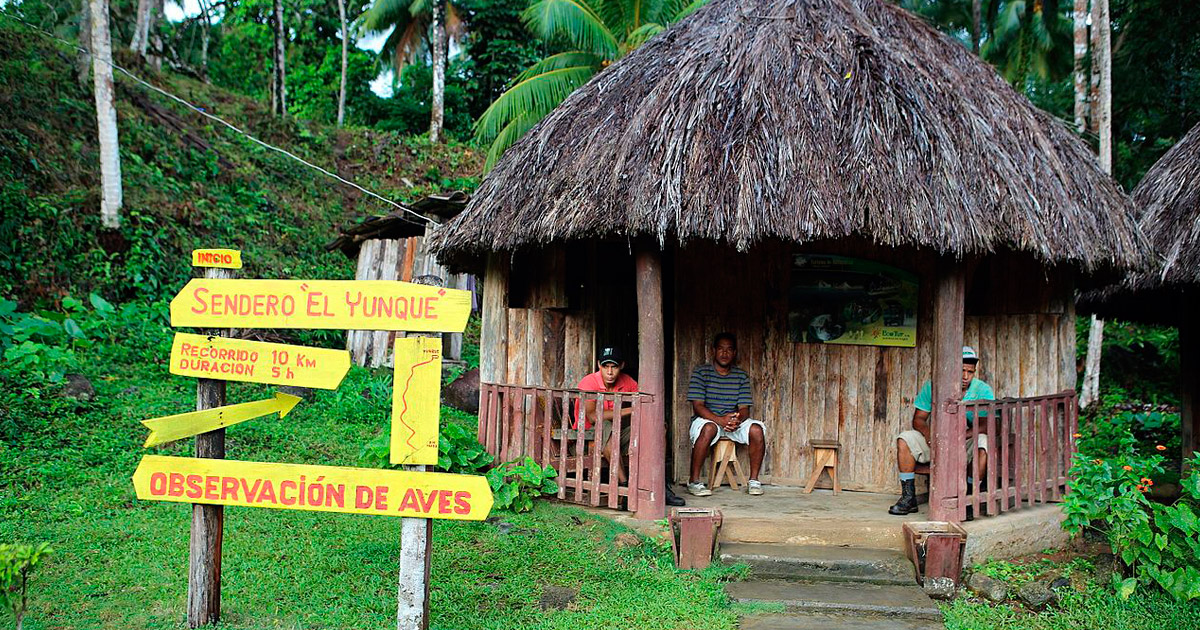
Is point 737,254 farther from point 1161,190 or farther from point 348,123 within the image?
point 348,123

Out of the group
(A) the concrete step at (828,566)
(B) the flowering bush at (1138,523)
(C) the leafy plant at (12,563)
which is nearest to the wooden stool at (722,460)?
(A) the concrete step at (828,566)

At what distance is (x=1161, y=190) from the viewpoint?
8.54 m

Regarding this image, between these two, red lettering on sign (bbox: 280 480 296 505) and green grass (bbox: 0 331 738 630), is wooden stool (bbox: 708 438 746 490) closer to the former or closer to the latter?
green grass (bbox: 0 331 738 630)

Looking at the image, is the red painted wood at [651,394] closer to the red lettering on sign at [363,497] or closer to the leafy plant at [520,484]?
the leafy plant at [520,484]

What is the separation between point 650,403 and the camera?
6.24 metres

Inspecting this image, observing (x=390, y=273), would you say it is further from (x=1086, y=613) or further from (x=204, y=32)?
(x=204, y=32)

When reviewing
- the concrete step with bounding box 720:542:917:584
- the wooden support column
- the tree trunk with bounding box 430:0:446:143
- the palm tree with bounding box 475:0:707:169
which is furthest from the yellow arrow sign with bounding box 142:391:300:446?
the tree trunk with bounding box 430:0:446:143

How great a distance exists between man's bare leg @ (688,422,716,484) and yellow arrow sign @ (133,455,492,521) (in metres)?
3.31

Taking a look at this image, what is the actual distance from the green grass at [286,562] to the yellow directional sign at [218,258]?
1913mm

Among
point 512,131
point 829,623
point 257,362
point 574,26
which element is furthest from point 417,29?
point 829,623

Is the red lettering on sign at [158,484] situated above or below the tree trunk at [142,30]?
below

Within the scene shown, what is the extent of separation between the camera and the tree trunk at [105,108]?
11062 millimetres

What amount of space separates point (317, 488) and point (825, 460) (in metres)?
4.64

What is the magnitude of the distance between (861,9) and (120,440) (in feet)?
25.7
